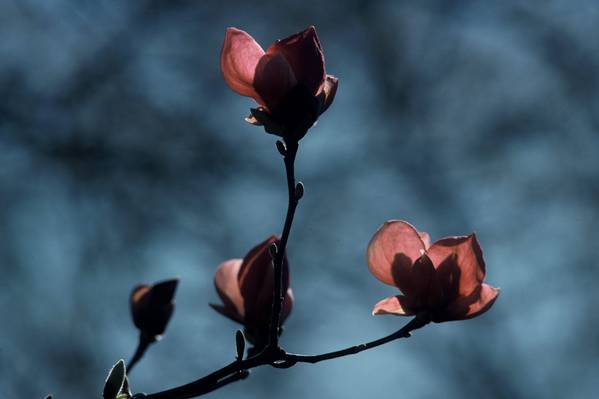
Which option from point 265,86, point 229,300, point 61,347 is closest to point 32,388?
point 61,347

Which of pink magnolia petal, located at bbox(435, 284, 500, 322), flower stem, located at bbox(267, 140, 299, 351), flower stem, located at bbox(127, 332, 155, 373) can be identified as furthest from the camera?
flower stem, located at bbox(127, 332, 155, 373)

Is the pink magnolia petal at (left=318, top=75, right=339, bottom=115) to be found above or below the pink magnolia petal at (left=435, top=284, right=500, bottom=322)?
above

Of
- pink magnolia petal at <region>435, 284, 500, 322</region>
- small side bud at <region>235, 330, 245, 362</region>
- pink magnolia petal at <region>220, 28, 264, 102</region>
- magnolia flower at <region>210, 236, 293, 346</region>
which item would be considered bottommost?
small side bud at <region>235, 330, 245, 362</region>

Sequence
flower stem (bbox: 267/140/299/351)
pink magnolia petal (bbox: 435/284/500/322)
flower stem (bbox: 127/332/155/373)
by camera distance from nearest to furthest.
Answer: flower stem (bbox: 267/140/299/351), pink magnolia petal (bbox: 435/284/500/322), flower stem (bbox: 127/332/155/373)

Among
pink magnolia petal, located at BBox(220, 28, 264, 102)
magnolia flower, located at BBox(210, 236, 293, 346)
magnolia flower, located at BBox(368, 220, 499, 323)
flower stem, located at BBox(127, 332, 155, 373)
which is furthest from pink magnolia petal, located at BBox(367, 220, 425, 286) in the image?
flower stem, located at BBox(127, 332, 155, 373)

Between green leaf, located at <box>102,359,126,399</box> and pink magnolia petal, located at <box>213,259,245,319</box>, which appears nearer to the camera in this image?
green leaf, located at <box>102,359,126,399</box>

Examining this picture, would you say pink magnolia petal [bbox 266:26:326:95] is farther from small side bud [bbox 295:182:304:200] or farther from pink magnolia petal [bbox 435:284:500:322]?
pink magnolia petal [bbox 435:284:500:322]
